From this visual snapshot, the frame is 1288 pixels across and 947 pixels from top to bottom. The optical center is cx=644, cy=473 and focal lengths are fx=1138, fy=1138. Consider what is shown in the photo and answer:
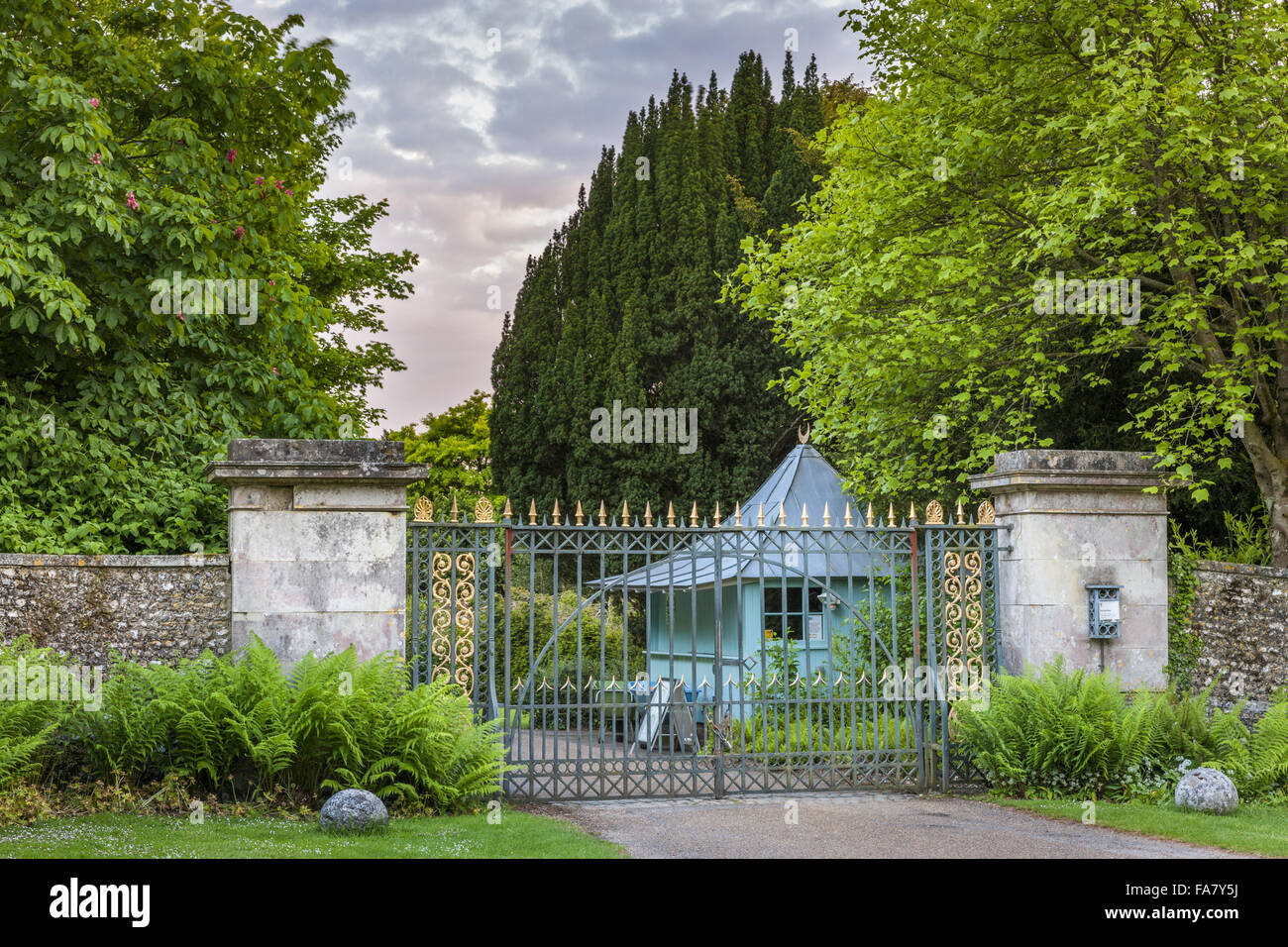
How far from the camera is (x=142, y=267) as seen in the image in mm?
10727

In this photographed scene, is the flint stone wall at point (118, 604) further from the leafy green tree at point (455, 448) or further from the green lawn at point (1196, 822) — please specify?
the leafy green tree at point (455, 448)

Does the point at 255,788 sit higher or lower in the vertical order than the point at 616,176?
lower

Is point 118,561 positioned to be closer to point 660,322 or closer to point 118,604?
point 118,604

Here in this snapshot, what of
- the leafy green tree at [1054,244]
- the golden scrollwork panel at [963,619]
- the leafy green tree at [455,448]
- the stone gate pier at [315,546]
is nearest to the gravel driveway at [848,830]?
the golden scrollwork panel at [963,619]

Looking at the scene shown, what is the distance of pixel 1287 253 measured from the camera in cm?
984

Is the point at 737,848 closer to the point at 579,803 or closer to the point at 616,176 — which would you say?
the point at 579,803

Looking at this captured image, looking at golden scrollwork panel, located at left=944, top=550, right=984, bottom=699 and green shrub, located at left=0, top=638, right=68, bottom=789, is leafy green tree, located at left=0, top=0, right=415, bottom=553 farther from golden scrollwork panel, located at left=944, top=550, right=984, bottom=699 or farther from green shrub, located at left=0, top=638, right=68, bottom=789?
golden scrollwork panel, located at left=944, top=550, right=984, bottom=699

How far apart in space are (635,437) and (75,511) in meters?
13.6

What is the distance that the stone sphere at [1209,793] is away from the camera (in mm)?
8023

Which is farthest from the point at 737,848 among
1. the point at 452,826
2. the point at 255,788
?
the point at 255,788

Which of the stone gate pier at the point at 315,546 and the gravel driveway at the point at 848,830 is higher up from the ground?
the stone gate pier at the point at 315,546

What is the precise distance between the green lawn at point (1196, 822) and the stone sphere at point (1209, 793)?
0.06 meters

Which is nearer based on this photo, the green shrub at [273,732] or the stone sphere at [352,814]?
the stone sphere at [352,814]

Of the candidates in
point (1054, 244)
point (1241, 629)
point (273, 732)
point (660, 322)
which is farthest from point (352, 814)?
point (660, 322)
